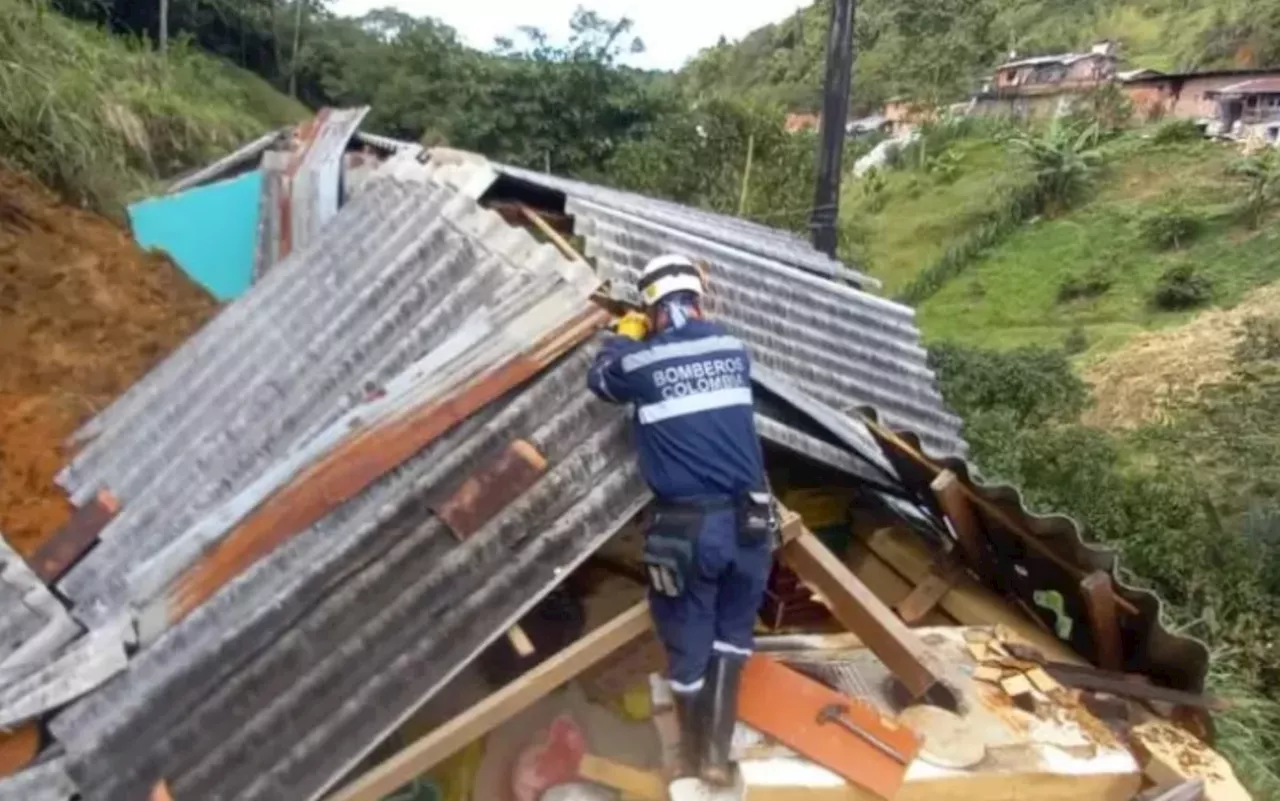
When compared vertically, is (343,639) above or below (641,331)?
below

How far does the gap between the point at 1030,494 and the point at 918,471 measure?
20.4ft

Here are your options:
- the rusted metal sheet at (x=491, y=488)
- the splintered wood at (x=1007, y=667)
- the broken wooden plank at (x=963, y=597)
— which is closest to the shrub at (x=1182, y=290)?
the broken wooden plank at (x=963, y=597)

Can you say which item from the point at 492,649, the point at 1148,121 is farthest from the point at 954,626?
the point at 1148,121

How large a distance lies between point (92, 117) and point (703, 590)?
799 cm

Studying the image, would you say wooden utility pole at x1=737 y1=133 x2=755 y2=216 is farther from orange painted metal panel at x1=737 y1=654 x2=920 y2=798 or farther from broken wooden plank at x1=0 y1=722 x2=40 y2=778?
broken wooden plank at x1=0 y1=722 x2=40 y2=778

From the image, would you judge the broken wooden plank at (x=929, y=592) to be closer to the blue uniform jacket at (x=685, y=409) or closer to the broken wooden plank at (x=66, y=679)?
the blue uniform jacket at (x=685, y=409)

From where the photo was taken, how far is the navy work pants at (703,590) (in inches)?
130

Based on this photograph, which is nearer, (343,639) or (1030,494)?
(343,639)

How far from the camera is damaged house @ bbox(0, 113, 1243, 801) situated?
3125 millimetres

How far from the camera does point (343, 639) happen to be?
3174 mm

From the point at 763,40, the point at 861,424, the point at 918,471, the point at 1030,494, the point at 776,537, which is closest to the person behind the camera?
the point at 776,537

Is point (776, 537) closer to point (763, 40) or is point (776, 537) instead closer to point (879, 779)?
point (879, 779)

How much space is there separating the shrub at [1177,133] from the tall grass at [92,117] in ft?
71.8

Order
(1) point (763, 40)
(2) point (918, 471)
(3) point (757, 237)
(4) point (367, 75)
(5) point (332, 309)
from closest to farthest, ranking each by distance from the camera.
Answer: (2) point (918, 471) → (5) point (332, 309) → (3) point (757, 237) → (4) point (367, 75) → (1) point (763, 40)
